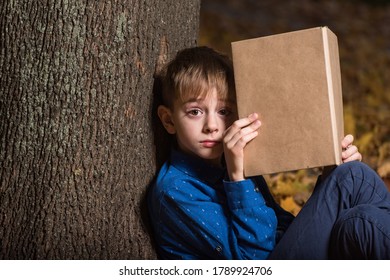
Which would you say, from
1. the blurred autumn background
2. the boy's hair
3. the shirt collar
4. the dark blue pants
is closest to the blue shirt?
the shirt collar

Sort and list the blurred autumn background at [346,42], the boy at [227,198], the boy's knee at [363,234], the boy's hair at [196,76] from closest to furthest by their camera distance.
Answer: the boy's knee at [363,234] < the boy at [227,198] < the boy's hair at [196,76] < the blurred autumn background at [346,42]

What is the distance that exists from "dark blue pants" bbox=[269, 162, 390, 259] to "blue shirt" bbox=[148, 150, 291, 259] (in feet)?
0.35

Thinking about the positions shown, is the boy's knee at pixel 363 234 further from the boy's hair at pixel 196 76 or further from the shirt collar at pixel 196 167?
the boy's hair at pixel 196 76

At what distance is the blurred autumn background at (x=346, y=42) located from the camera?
4285mm

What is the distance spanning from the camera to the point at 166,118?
2.89m

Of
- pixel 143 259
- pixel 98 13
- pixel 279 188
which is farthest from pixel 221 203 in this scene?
pixel 279 188

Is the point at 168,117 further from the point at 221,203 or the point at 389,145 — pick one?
the point at 389,145

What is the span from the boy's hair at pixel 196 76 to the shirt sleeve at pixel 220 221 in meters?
0.33

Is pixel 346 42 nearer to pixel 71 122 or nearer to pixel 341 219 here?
pixel 341 219

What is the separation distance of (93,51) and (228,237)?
820 millimetres

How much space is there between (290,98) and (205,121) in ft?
1.07

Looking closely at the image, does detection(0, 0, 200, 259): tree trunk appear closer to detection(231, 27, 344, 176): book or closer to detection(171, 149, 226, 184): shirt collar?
detection(171, 149, 226, 184): shirt collar

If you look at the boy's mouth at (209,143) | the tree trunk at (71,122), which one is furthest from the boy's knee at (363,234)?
the tree trunk at (71,122)

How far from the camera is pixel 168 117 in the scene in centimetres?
289
